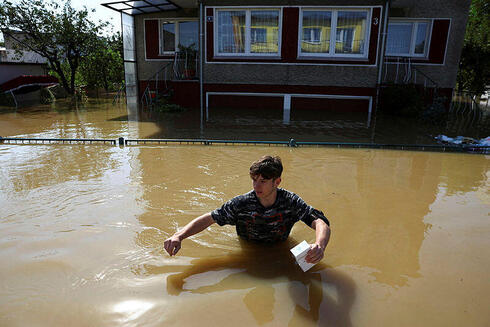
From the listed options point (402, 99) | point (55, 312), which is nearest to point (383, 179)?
point (55, 312)

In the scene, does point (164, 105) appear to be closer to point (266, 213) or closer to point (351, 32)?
point (351, 32)

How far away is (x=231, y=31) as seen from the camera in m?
12.9

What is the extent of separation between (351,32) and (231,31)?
4156 millimetres

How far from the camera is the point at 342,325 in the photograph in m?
2.35

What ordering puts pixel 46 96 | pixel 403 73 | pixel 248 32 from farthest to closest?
pixel 46 96 < pixel 403 73 < pixel 248 32

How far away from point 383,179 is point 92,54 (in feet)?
59.4

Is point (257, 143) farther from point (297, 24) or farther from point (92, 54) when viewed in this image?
point (92, 54)

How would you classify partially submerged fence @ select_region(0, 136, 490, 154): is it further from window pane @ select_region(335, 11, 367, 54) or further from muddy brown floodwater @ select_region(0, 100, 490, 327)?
window pane @ select_region(335, 11, 367, 54)

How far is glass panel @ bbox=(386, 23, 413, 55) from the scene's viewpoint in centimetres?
1327

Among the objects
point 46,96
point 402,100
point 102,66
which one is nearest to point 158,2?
point 46,96

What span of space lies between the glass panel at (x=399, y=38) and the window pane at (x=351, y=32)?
5.33ft

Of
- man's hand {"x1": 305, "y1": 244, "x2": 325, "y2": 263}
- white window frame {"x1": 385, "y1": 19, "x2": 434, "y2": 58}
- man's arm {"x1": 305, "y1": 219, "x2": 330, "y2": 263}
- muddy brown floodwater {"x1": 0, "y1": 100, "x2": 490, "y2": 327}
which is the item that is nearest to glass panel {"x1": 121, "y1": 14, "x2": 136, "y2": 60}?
muddy brown floodwater {"x1": 0, "y1": 100, "x2": 490, "y2": 327}

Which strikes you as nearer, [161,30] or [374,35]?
[374,35]

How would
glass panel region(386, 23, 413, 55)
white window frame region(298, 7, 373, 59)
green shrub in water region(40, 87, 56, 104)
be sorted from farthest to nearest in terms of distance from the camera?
green shrub in water region(40, 87, 56, 104) < glass panel region(386, 23, 413, 55) < white window frame region(298, 7, 373, 59)
